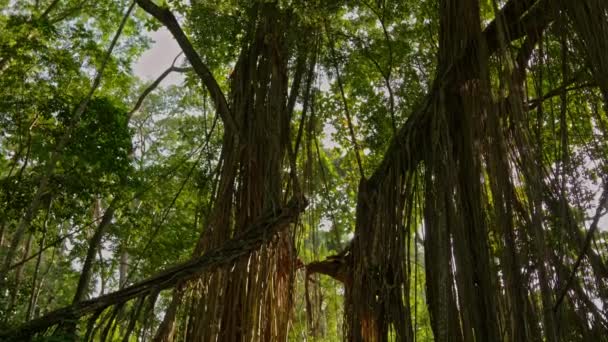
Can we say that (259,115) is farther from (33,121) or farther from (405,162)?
(33,121)

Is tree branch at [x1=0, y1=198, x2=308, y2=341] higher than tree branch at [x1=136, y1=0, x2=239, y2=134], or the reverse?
tree branch at [x1=136, y1=0, x2=239, y2=134]

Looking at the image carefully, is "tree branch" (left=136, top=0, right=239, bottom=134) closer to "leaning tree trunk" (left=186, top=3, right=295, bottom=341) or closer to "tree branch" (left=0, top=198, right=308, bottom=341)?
"leaning tree trunk" (left=186, top=3, right=295, bottom=341)

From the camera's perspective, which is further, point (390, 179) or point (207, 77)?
point (207, 77)

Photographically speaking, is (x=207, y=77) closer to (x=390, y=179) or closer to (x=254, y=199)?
(x=254, y=199)

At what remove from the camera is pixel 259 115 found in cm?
274

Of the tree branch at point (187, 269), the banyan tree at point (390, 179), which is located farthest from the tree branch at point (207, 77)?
the tree branch at point (187, 269)

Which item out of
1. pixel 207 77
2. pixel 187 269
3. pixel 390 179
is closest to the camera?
pixel 187 269

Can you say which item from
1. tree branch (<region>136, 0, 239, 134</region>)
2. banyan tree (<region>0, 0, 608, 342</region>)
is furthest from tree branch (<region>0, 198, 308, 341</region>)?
tree branch (<region>136, 0, 239, 134</region>)

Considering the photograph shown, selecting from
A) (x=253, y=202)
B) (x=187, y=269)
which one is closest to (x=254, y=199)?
(x=253, y=202)

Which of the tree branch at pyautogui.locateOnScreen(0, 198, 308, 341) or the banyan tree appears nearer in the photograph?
the banyan tree

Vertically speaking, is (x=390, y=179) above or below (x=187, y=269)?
above

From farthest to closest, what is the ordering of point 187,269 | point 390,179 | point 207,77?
point 207,77
point 390,179
point 187,269

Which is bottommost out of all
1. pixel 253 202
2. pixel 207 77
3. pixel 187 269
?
pixel 187 269

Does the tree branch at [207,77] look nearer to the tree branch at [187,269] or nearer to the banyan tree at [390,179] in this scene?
the banyan tree at [390,179]
